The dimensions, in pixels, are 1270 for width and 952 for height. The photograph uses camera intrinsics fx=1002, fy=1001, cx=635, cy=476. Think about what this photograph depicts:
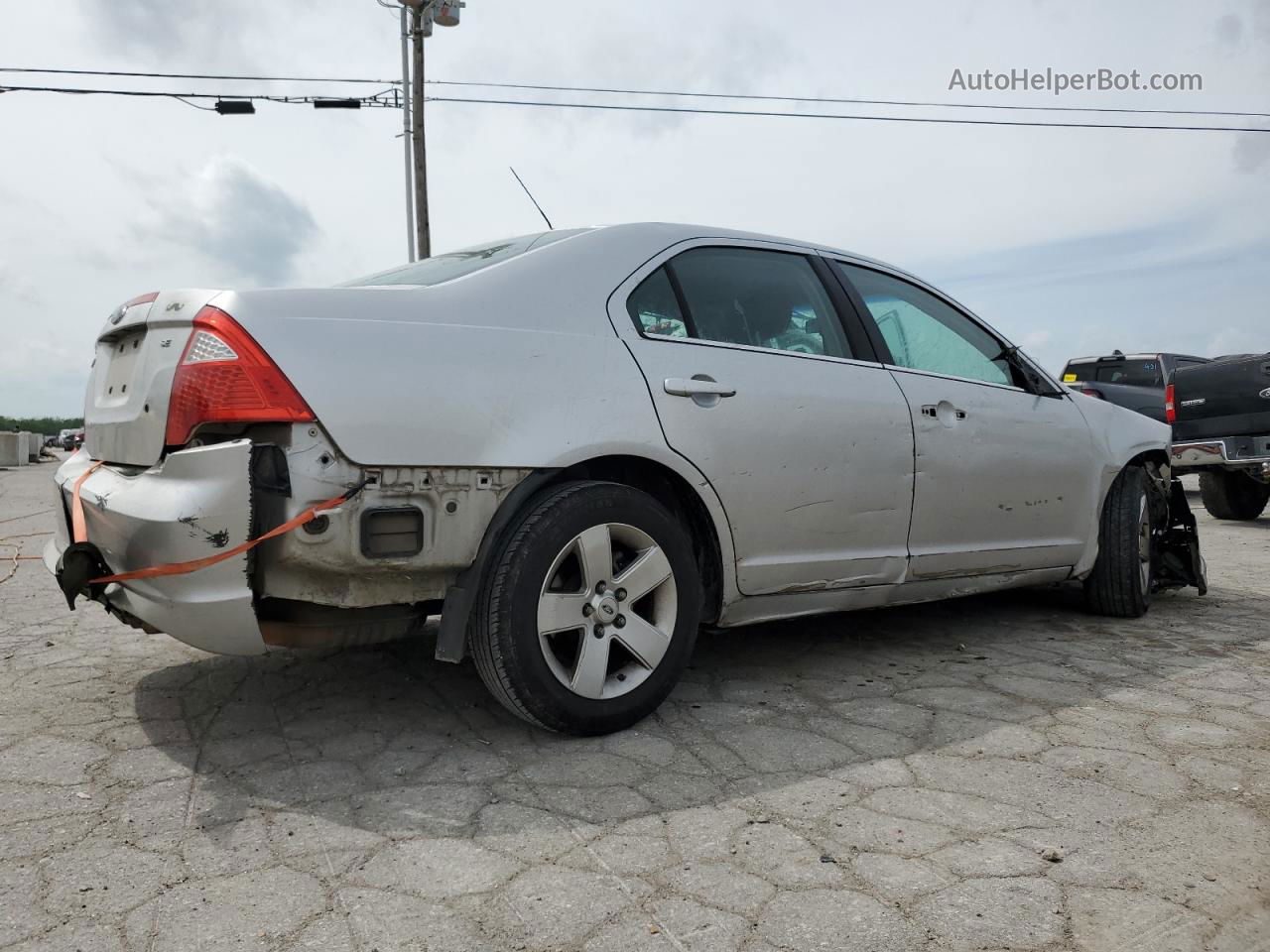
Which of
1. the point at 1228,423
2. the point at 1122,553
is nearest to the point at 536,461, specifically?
the point at 1122,553

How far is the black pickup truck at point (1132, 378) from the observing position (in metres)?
12.5

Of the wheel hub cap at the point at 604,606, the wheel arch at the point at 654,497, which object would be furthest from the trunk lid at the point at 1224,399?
the wheel hub cap at the point at 604,606

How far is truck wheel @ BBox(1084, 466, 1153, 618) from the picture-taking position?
458cm

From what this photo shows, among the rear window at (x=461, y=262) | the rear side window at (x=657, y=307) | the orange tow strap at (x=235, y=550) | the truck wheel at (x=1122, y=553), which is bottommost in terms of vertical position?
the truck wheel at (x=1122, y=553)

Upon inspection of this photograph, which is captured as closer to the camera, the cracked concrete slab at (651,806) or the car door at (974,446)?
the cracked concrete slab at (651,806)

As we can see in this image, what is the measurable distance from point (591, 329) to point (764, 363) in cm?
64

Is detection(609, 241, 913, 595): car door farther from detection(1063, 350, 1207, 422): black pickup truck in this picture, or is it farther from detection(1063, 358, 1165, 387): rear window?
detection(1063, 358, 1165, 387): rear window

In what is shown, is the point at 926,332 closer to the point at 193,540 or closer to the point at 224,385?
the point at 224,385

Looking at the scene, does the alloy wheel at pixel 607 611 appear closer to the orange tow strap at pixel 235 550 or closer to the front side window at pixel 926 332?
the orange tow strap at pixel 235 550

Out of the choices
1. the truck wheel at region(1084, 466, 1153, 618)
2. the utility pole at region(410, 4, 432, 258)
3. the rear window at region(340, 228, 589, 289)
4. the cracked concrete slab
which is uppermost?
the utility pole at region(410, 4, 432, 258)

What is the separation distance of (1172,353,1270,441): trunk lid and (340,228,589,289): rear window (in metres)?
8.04

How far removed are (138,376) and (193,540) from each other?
1.90 feet

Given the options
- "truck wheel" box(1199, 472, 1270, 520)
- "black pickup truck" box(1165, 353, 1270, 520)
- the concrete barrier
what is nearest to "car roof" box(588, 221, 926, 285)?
"black pickup truck" box(1165, 353, 1270, 520)

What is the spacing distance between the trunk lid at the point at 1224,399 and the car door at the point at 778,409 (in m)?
7.09
